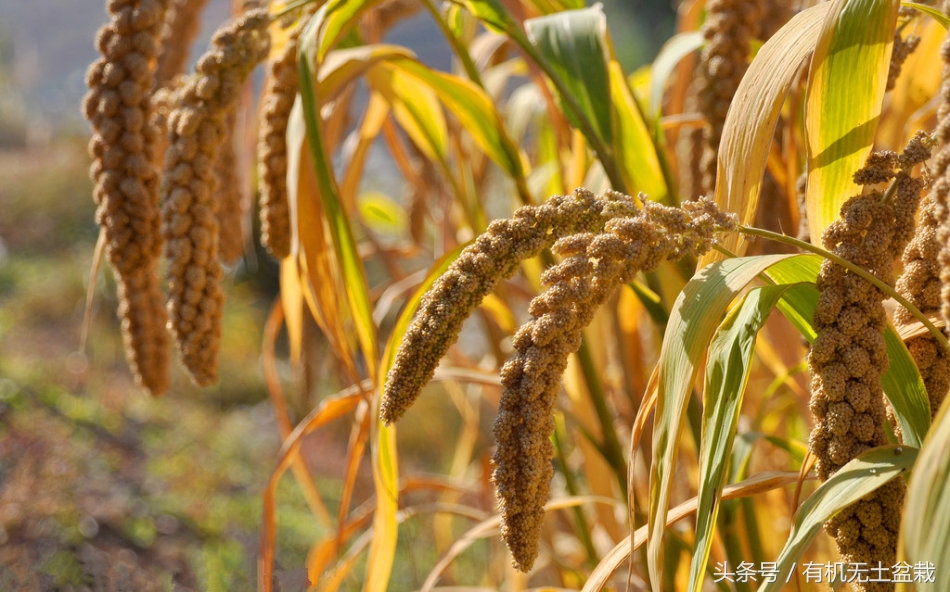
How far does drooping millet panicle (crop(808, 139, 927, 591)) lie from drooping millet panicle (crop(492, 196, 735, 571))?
0.07m

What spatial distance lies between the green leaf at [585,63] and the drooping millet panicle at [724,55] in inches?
3.0

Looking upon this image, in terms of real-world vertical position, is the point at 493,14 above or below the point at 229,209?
above

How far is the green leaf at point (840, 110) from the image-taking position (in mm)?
446

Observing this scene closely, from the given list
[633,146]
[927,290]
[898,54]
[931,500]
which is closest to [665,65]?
[633,146]

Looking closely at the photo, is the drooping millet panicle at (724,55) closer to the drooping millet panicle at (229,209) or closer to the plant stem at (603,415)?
the plant stem at (603,415)

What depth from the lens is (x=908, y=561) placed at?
30 centimetres

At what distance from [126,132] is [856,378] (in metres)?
0.47

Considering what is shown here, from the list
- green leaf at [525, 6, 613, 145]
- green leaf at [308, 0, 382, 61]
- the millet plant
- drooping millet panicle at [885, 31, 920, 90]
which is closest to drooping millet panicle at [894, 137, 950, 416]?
the millet plant

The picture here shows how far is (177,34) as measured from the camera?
0.84 meters

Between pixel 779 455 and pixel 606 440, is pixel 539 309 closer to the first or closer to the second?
pixel 606 440

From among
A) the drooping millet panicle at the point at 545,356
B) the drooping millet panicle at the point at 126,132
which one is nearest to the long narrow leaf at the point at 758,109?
the drooping millet panicle at the point at 545,356

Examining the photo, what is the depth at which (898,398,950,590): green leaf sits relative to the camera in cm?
29

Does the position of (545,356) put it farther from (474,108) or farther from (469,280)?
(474,108)

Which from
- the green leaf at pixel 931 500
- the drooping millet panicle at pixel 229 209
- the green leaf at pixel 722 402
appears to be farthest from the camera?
the drooping millet panicle at pixel 229 209
